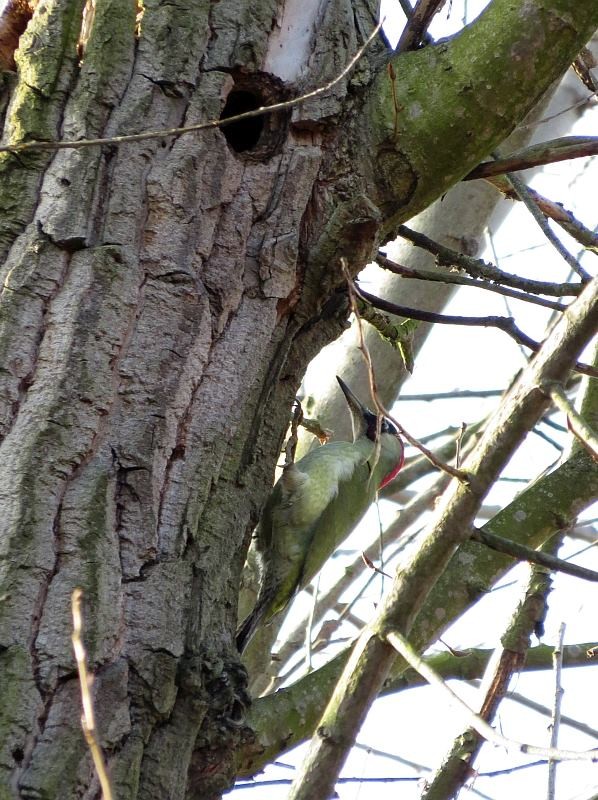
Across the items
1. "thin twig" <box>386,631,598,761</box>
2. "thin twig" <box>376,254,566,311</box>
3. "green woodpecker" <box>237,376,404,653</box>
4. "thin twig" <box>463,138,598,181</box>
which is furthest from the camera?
"green woodpecker" <box>237,376,404,653</box>

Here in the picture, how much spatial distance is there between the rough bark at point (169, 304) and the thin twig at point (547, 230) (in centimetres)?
33

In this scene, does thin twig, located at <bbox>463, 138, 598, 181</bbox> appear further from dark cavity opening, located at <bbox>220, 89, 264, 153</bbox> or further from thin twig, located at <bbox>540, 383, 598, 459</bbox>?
thin twig, located at <bbox>540, 383, 598, 459</bbox>

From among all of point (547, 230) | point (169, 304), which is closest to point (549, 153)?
point (547, 230)

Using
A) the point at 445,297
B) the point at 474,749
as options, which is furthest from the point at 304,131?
the point at 445,297

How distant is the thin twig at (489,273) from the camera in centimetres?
321

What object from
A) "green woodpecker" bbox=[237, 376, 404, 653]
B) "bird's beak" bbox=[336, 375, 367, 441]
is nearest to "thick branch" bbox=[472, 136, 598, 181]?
"green woodpecker" bbox=[237, 376, 404, 653]

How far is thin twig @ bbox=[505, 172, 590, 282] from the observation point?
9.91ft

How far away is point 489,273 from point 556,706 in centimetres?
133

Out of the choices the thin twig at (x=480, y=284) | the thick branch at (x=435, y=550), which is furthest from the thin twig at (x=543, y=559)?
the thin twig at (x=480, y=284)

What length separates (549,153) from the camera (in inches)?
117

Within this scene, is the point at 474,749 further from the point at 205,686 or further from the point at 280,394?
the point at 280,394

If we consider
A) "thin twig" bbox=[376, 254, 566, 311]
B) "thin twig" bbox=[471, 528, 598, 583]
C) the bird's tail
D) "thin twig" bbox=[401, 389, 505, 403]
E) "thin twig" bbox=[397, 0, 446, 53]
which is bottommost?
"thin twig" bbox=[471, 528, 598, 583]

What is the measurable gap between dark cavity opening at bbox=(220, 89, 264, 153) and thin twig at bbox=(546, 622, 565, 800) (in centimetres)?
171

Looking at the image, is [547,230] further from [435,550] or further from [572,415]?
[435,550]
